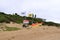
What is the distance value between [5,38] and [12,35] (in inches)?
49.0

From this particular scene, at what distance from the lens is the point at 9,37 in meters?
18.0

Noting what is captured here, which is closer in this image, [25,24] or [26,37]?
[26,37]

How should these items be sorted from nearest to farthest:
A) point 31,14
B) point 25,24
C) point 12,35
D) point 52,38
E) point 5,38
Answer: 1. point 5,38
2. point 12,35
3. point 52,38
4. point 25,24
5. point 31,14

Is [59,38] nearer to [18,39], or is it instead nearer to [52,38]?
[52,38]

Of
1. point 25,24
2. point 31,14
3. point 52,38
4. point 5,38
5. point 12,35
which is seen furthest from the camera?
point 31,14

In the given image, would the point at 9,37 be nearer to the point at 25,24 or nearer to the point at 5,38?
the point at 5,38

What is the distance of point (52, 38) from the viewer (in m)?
20.3

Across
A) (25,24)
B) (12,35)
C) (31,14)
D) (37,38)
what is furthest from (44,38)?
(31,14)

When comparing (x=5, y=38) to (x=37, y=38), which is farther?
(x=37, y=38)

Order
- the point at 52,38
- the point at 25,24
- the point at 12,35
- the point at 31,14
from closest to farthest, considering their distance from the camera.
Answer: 1. the point at 12,35
2. the point at 52,38
3. the point at 25,24
4. the point at 31,14

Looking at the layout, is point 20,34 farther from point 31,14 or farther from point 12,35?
point 31,14

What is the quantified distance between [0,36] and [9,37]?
598 millimetres

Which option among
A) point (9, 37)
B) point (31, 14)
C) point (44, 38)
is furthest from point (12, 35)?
point (31, 14)

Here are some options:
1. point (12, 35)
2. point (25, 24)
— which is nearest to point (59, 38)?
point (12, 35)
